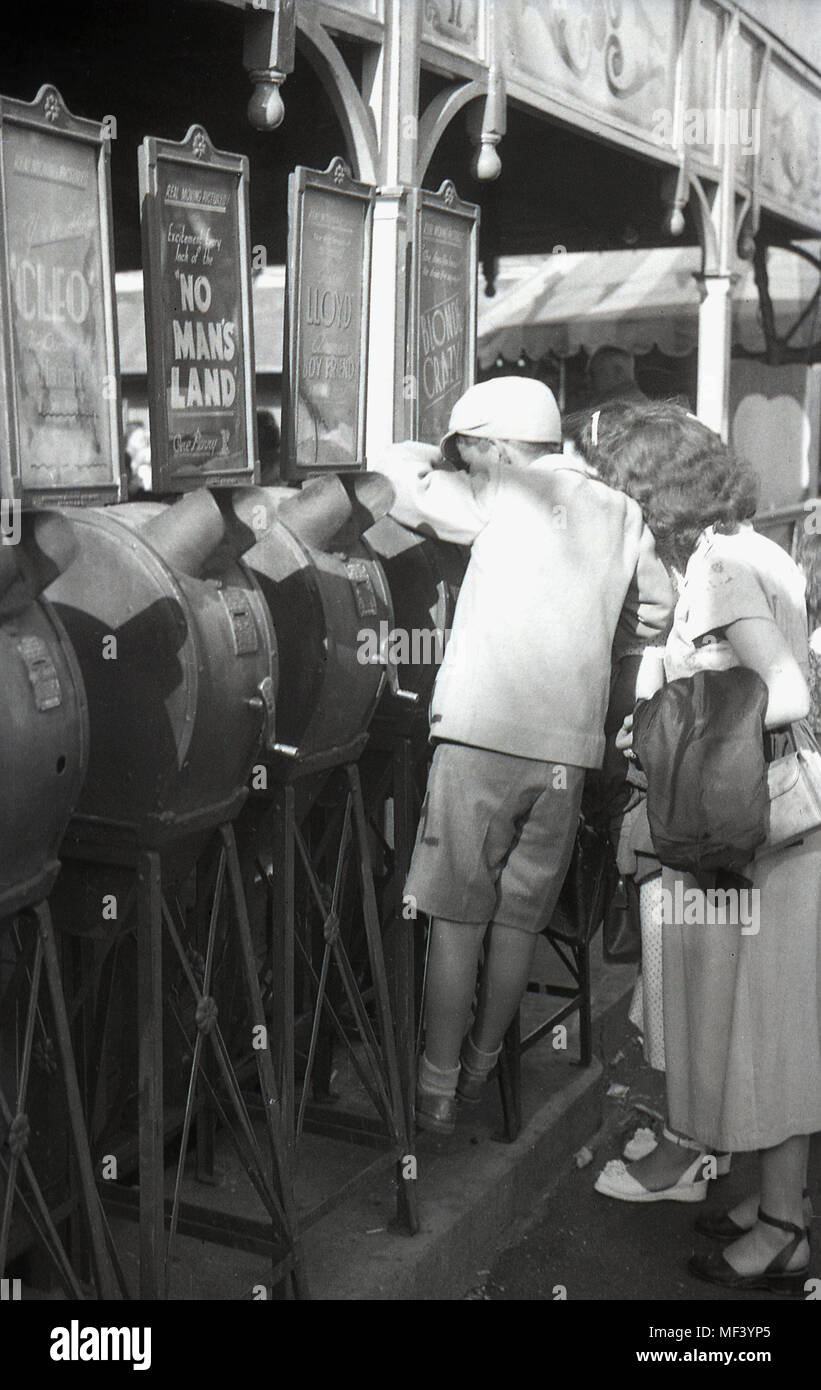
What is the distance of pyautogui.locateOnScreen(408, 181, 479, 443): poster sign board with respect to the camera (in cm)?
423

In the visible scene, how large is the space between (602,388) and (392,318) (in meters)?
4.45

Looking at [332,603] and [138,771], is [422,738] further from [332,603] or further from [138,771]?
[138,771]

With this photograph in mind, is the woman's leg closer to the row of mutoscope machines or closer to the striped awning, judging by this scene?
the row of mutoscope machines

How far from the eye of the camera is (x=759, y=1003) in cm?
350

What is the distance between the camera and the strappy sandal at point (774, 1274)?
350 cm

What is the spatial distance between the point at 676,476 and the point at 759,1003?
4.00 feet

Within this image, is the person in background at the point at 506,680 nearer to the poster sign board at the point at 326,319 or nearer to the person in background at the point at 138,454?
the poster sign board at the point at 326,319

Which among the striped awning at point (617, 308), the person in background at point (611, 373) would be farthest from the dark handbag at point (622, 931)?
the striped awning at point (617, 308)

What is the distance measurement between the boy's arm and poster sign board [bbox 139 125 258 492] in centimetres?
36

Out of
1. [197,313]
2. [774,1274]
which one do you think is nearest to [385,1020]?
[774,1274]

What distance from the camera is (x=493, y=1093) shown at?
436cm

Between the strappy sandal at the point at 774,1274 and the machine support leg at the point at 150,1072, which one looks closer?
the machine support leg at the point at 150,1072

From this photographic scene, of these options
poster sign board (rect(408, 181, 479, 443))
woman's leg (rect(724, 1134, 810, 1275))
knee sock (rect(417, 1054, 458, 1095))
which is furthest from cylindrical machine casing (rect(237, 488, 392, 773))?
woman's leg (rect(724, 1134, 810, 1275))

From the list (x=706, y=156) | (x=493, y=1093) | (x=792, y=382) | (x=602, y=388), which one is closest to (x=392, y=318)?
(x=493, y=1093)
